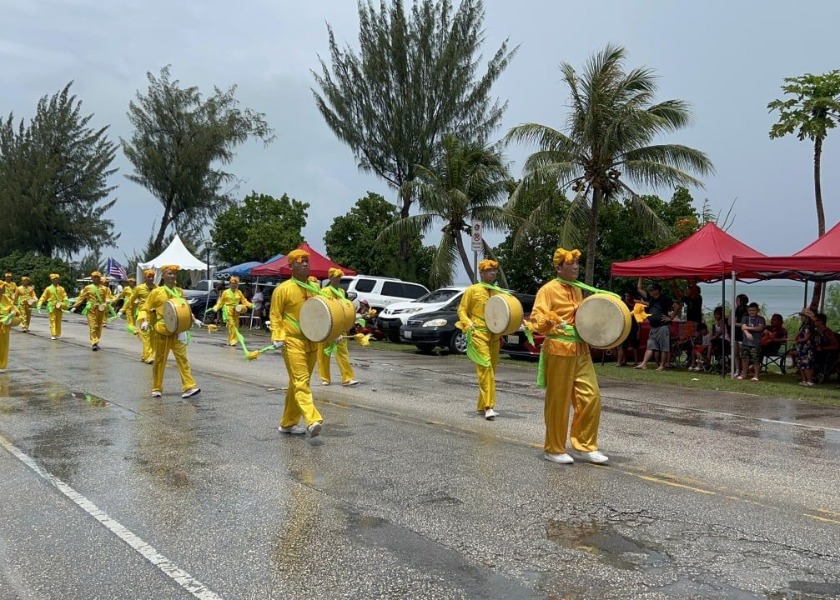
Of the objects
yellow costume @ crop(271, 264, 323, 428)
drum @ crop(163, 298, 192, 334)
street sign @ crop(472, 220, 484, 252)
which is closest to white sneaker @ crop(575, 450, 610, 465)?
yellow costume @ crop(271, 264, 323, 428)

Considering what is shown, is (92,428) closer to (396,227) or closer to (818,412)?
(818,412)

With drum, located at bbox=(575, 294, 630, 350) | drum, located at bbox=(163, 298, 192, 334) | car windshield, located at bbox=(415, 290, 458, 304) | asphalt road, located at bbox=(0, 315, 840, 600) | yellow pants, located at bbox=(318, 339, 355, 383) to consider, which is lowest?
asphalt road, located at bbox=(0, 315, 840, 600)

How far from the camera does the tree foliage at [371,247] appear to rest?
35.1 meters

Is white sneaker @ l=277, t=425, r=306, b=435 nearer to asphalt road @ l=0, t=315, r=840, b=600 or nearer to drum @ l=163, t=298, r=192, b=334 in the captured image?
asphalt road @ l=0, t=315, r=840, b=600

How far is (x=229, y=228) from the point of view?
42469 millimetres

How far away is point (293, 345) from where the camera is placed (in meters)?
8.57

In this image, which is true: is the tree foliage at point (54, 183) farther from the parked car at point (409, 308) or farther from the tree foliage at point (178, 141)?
the parked car at point (409, 308)

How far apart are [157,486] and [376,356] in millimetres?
13596

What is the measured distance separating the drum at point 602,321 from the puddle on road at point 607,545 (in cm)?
215

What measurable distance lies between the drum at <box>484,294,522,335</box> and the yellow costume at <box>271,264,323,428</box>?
7.62 feet

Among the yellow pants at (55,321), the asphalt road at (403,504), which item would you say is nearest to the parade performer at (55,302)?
the yellow pants at (55,321)

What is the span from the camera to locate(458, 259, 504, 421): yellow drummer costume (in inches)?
400

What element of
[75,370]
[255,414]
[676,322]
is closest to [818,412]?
[676,322]

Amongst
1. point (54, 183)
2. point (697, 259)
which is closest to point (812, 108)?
point (697, 259)
